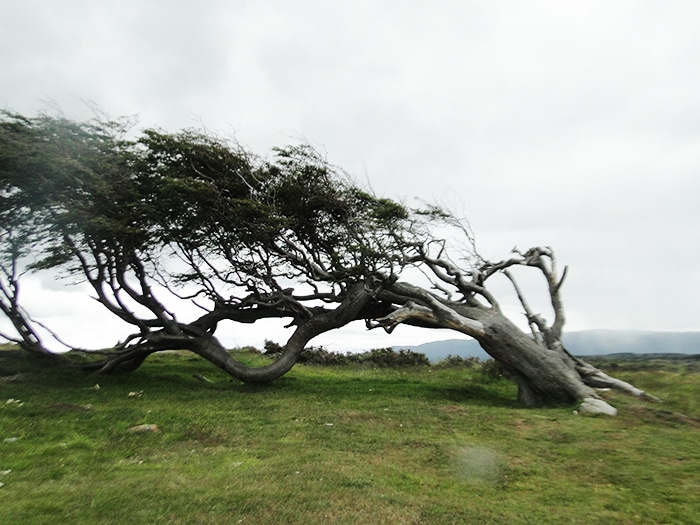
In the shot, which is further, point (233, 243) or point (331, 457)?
point (233, 243)

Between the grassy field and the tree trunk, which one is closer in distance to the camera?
the grassy field

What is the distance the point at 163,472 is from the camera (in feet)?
23.5

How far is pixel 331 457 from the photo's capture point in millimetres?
8180

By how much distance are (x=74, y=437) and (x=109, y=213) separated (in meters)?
9.08

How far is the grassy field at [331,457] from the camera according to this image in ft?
18.8

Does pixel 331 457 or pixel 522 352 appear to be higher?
pixel 522 352

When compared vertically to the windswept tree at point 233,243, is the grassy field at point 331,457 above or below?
below

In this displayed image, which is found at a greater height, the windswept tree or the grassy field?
the windswept tree

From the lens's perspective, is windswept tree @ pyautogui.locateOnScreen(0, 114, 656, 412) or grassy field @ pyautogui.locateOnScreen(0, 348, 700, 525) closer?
grassy field @ pyautogui.locateOnScreen(0, 348, 700, 525)

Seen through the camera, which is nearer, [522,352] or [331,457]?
[331,457]

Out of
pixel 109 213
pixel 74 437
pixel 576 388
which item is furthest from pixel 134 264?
pixel 576 388

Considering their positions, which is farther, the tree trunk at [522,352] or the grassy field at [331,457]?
the tree trunk at [522,352]

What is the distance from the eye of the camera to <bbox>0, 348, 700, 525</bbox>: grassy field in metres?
5.72

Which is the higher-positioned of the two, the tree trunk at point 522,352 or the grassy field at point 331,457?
the tree trunk at point 522,352
